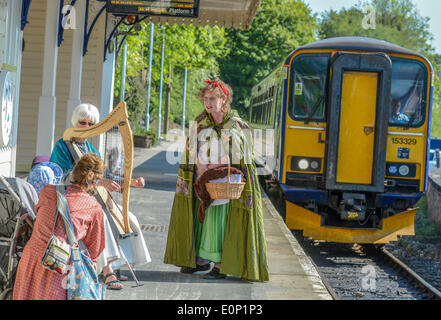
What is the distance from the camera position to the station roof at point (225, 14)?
52.9 ft

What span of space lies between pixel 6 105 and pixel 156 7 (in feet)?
17.9

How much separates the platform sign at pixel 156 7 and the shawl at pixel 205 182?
6.81 metres

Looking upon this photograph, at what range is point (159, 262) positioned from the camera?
8117 mm

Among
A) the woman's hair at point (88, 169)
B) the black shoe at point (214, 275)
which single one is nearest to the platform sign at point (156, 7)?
the black shoe at point (214, 275)

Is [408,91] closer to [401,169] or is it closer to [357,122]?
[357,122]

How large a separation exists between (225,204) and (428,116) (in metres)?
5.47

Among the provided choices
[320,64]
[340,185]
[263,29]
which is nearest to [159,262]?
[340,185]

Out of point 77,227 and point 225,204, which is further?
point 225,204

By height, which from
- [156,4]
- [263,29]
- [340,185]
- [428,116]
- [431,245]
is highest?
[263,29]

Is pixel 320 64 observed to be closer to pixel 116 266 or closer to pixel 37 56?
pixel 116 266

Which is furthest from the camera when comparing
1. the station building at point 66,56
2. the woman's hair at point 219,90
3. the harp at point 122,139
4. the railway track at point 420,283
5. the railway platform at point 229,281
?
the station building at point 66,56

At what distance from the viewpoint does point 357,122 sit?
11336 mm

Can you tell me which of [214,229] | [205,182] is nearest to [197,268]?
[214,229]

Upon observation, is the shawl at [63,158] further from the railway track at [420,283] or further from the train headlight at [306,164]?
the train headlight at [306,164]
